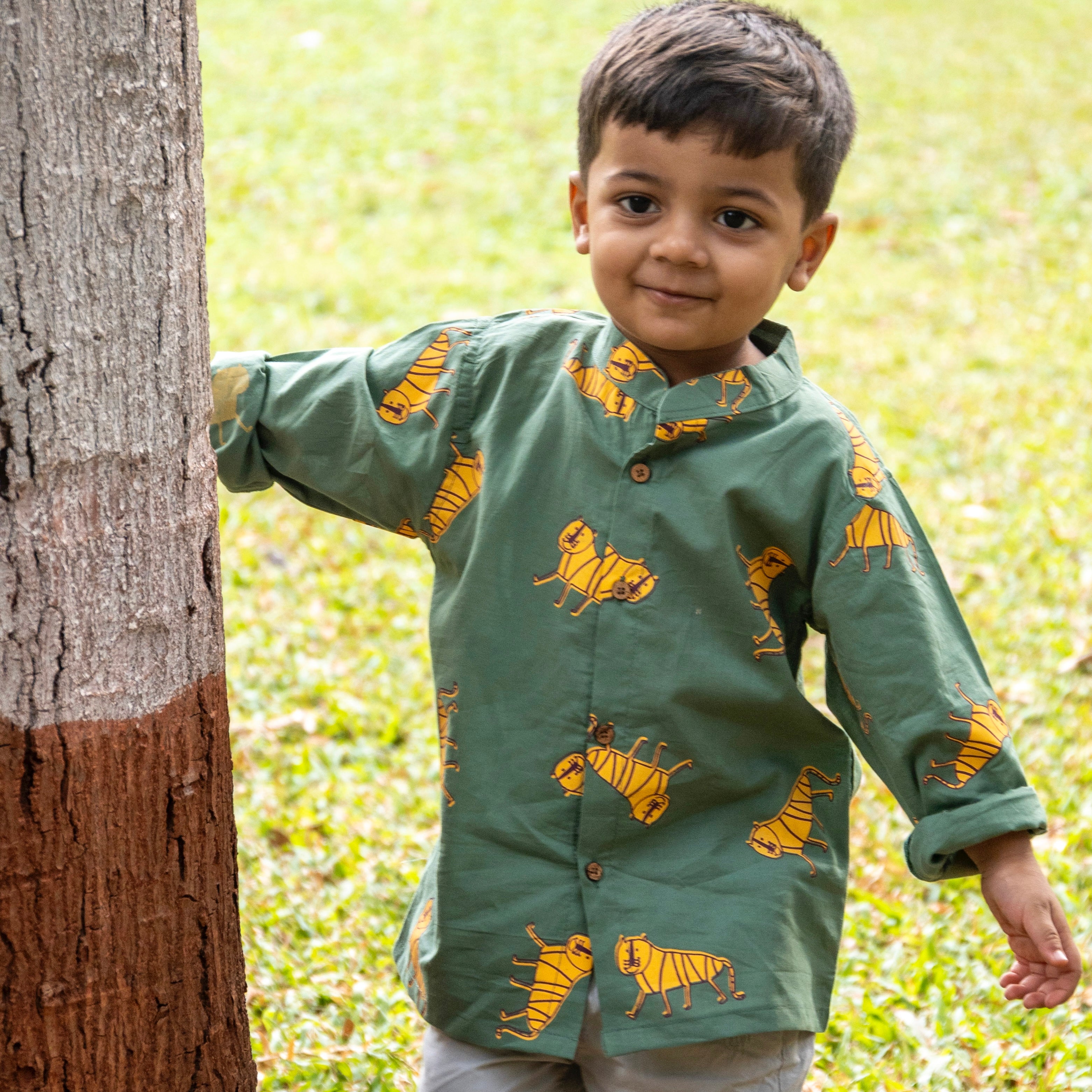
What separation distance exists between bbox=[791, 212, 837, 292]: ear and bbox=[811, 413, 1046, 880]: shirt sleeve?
303mm

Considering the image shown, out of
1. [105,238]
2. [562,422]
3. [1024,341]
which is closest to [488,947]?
[562,422]

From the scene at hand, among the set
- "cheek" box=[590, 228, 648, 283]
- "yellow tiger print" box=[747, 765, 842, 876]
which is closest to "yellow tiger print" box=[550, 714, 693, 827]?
"yellow tiger print" box=[747, 765, 842, 876]

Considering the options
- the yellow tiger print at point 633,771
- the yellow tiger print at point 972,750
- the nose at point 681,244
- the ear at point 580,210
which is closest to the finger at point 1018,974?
the yellow tiger print at point 972,750

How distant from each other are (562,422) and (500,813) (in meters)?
0.55

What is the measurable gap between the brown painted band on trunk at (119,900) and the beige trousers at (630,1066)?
1.09ft

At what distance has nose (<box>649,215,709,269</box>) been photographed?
180 cm

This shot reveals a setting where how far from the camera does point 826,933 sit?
1964 mm

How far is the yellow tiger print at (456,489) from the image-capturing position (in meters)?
2.01

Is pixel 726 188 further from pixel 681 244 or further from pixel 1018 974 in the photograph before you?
pixel 1018 974

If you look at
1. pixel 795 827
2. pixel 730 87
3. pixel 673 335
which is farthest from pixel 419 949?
pixel 730 87

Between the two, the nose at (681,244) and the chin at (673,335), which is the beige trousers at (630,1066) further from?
the nose at (681,244)

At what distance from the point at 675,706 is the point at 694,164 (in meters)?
0.71

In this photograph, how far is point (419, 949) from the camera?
6.72ft

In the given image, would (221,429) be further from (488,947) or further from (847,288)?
(847,288)
